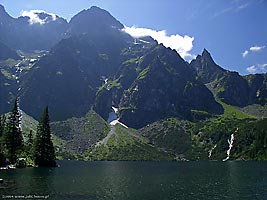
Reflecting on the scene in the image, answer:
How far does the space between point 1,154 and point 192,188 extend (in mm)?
79910

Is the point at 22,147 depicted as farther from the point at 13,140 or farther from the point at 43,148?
the point at 43,148

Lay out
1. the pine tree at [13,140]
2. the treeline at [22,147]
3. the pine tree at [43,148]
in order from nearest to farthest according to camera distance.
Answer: the treeline at [22,147] → the pine tree at [13,140] → the pine tree at [43,148]

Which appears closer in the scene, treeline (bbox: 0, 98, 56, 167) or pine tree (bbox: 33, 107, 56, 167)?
treeline (bbox: 0, 98, 56, 167)

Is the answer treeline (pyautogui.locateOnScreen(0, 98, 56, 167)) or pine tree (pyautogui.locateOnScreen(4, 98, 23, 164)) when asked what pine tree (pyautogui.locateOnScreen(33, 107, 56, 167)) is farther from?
pine tree (pyautogui.locateOnScreen(4, 98, 23, 164))

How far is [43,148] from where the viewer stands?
15875 centimetres

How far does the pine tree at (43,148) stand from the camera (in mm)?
157125

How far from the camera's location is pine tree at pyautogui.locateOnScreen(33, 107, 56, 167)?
157m

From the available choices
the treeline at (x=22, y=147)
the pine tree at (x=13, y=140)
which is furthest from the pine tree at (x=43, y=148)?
the pine tree at (x=13, y=140)

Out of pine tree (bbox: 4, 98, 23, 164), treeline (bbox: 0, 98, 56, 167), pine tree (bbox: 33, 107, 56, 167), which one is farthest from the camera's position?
pine tree (bbox: 33, 107, 56, 167)

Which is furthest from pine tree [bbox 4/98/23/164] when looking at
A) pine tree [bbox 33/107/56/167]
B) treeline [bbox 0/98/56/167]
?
pine tree [bbox 33/107/56/167]

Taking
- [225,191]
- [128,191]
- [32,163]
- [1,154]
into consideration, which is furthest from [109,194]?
[32,163]

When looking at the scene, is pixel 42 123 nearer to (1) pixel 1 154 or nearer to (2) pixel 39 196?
(1) pixel 1 154

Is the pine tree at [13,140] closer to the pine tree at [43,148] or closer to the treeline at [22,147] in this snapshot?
the treeline at [22,147]

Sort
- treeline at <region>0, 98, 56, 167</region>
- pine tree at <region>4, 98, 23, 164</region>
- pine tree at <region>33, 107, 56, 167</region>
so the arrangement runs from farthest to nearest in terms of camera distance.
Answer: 1. pine tree at <region>33, 107, 56, 167</region>
2. pine tree at <region>4, 98, 23, 164</region>
3. treeline at <region>0, 98, 56, 167</region>
